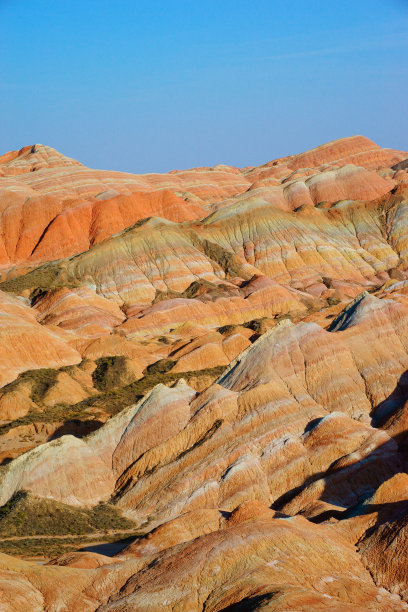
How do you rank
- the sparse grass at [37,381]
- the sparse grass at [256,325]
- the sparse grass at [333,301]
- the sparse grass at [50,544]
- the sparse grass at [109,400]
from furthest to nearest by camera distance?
the sparse grass at [333,301] → the sparse grass at [256,325] → the sparse grass at [37,381] → the sparse grass at [109,400] → the sparse grass at [50,544]

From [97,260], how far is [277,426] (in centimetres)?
9743

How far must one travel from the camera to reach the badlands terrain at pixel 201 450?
3169 centimetres

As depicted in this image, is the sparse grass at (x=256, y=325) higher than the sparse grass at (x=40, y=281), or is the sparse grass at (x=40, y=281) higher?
the sparse grass at (x=40, y=281)

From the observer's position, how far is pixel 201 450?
52469 millimetres

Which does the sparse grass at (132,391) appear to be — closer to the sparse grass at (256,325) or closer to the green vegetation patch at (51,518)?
the sparse grass at (256,325)

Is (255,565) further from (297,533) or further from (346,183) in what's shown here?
(346,183)

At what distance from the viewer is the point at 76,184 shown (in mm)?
199875

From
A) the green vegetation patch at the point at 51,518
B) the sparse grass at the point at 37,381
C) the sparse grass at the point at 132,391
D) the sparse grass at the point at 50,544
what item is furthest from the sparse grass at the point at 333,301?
the sparse grass at the point at 50,544

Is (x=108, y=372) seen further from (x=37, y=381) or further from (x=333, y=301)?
(x=333, y=301)

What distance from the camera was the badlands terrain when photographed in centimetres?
3169

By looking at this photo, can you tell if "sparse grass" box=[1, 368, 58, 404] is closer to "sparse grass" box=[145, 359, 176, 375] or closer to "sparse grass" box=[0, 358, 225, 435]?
"sparse grass" box=[0, 358, 225, 435]

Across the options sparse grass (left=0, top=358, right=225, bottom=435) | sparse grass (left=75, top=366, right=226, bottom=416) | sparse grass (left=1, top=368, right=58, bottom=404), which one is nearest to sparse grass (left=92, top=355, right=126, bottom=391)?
sparse grass (left=0, top=358, right=225, bottom=435)

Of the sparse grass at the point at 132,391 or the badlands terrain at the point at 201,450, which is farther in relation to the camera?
the sparse grass at the point at 132,391

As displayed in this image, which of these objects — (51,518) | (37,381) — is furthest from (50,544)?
(37,381)
